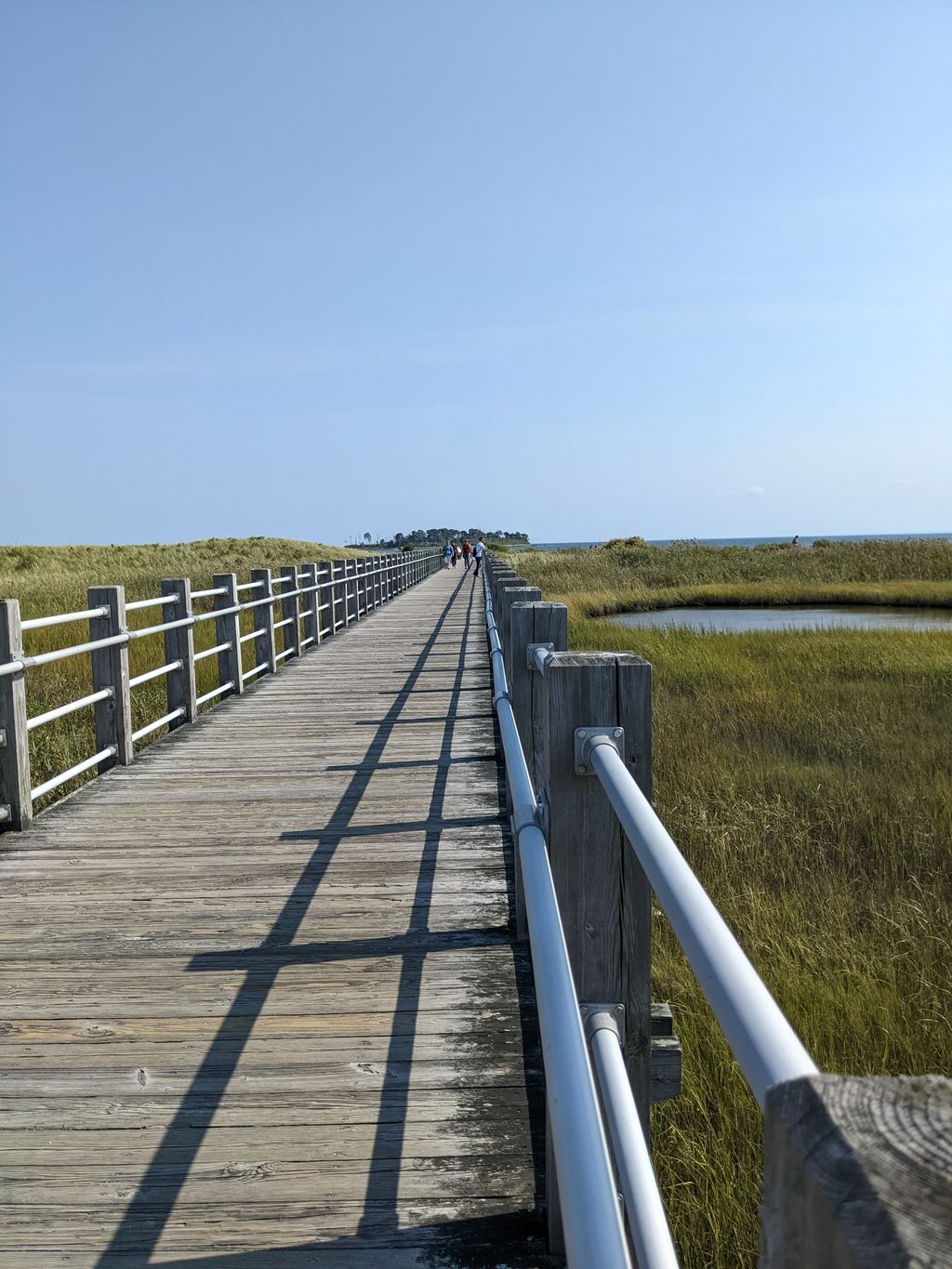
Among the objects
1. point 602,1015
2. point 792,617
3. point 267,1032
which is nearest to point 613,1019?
point 602,1015

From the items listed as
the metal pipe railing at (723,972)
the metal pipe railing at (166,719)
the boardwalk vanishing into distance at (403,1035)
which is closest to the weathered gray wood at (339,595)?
the metal pipe railing at (166,719)

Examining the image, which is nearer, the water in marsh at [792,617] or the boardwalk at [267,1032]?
the boardwalk at [267,1032]

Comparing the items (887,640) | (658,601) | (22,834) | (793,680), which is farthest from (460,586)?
(22,834)

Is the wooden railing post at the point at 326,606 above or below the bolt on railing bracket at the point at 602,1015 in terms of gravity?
above

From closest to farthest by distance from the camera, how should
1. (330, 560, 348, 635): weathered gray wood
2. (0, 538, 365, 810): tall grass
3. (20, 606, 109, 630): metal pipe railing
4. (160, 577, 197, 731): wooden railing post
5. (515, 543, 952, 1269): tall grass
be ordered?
(515, 543, 952, 1269): tall grass < (20, 606, 109, 630): metal pipe railing < (160, 577, 197, 731): wooden railing post < (0, 538, 365, 810): tall grass < (330, 560, 348, 635): weathered gray wood

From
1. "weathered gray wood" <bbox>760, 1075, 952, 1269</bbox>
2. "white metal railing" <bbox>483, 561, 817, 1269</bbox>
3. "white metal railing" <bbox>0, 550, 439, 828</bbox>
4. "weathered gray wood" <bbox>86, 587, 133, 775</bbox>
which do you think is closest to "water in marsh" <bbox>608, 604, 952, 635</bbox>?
"white metal railing" <bbox>0, 550, 439, 828</bbox>

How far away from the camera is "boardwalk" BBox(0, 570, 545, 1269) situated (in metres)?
2.37

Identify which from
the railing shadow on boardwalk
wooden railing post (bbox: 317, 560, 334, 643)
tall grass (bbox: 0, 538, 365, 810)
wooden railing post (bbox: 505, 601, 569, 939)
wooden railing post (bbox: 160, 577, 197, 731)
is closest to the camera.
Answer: the railing shadow on boardwalk

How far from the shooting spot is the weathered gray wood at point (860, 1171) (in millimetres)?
554

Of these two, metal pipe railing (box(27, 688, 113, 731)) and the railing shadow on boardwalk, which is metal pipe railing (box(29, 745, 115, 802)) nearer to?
metal pipe railing (box(27, 688, 113, 731))

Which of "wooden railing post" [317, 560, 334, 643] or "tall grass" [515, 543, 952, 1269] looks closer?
"tall grass" [515, 543, 952, 1269]

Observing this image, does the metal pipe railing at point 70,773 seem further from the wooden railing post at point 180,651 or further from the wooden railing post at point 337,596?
the wooden railing post at point 337,596

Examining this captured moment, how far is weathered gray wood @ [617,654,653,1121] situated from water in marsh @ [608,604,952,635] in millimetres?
17672

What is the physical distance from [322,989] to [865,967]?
2334 millimetres
